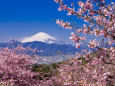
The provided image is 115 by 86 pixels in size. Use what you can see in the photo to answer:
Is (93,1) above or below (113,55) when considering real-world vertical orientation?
above

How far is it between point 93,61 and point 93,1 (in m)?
2.51

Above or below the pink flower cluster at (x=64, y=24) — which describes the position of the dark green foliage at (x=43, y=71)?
below

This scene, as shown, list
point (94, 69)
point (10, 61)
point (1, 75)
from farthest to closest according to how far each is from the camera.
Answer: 1. point (10, 61)
2. point (1, 75)
3. point (94, 69)

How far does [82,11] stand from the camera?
9.33 m

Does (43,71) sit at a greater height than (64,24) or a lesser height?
lesser

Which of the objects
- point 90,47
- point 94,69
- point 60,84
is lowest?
point 60,84

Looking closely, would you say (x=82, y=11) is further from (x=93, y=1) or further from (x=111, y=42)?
(x=111, y=42)

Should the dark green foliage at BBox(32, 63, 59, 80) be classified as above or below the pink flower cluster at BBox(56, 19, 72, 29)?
below

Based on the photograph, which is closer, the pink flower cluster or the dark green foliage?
the pink flower cluster

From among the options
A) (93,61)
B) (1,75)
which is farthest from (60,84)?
(93,61)

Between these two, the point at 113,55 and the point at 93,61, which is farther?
the point at 93,61

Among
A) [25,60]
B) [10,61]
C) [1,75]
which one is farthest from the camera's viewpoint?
[25,60]

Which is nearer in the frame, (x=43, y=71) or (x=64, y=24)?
(x=64, y=24)

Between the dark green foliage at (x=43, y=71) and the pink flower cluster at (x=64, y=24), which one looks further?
the dark green foliage at (x=43, y=71)
